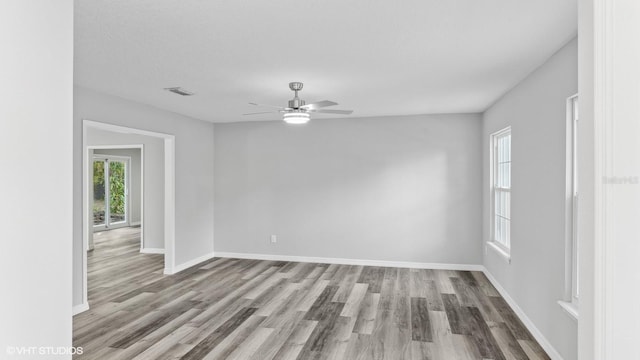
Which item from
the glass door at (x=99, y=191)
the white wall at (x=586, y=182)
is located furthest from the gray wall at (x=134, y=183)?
the white wall at (x=586, y=182)

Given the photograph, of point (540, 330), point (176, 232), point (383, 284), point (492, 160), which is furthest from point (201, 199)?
point (540, 330)

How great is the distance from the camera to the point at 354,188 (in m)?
6.34

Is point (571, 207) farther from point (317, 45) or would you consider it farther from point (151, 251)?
point (151, 251)

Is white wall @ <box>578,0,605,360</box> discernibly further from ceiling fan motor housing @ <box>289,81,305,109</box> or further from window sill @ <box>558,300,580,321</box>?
ceiling fan motor housing @ <box>289,81,305,109</box>

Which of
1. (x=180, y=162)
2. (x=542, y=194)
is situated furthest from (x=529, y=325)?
(x=180, y=162)

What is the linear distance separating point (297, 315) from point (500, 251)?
265 cm

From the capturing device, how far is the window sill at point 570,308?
254 centimetres

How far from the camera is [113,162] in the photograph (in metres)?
10.9

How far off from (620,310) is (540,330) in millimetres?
2873

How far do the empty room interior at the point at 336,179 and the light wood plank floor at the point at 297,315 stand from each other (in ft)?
0.09

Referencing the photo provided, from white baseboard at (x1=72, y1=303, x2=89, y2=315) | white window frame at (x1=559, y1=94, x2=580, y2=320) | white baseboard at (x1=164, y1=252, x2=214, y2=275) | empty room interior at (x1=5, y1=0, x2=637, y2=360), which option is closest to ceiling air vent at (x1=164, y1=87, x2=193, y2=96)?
empty room interior at (x1=5, y1=0, x2=637, y2=360)

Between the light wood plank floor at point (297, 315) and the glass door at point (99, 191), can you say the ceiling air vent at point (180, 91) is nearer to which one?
the light wood plank floor at point (297, 315)

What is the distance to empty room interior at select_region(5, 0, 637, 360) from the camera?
2.49m

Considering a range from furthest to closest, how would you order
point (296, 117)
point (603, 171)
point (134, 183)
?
1. point (134, 183)
2. point (296, 117)
3. point (603, 171)
